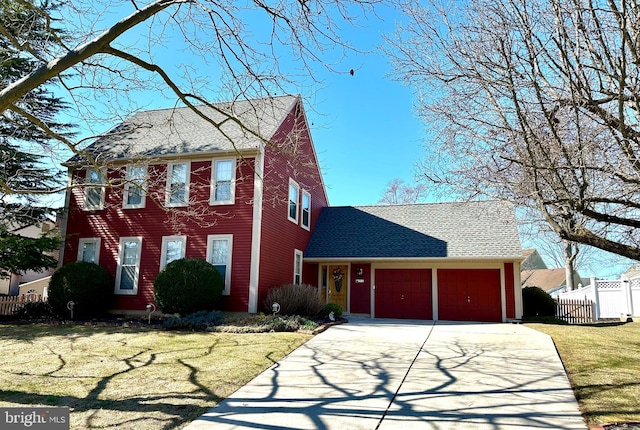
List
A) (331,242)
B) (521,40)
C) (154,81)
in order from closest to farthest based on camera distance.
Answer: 1. (521,40)
2. (154,81)
3. (331,242)

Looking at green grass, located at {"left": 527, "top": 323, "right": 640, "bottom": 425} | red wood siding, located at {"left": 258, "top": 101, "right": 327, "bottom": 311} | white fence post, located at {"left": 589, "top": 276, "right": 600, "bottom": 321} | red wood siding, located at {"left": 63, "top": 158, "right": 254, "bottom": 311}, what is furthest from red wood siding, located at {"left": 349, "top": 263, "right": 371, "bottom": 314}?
white fence post, located at {"left": 589, "top": 276, "right": 600, "bottom": 321}

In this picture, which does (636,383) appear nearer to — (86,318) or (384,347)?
(384,347)

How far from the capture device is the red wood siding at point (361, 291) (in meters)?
17.5

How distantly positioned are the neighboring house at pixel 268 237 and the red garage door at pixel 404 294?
0.04 metres

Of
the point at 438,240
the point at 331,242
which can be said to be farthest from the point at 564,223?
the point at 331,242

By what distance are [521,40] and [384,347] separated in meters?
6.44

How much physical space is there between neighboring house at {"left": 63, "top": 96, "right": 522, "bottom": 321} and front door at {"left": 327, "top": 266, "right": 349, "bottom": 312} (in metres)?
0.04

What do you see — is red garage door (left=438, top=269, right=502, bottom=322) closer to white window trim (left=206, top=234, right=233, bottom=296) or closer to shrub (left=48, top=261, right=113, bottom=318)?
white window trim (left=206, top=234, right=233, bottom=296)

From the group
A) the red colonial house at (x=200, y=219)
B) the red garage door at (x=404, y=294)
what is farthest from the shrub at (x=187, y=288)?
the red garage door at (x=404, y=294)

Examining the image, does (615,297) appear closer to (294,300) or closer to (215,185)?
(294,300)

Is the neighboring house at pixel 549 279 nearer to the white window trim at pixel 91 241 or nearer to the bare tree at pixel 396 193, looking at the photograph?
the bare tree at pixel 396 193

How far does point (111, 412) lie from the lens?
5.36 metres

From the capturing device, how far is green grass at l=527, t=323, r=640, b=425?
5297 millimetres

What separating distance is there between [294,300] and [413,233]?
21.7 feet
